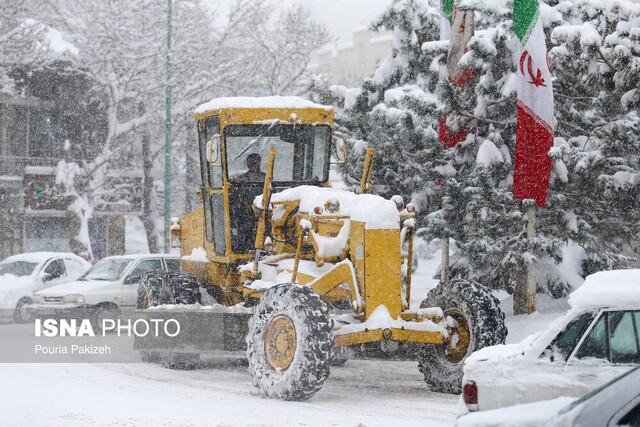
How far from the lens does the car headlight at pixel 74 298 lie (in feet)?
67.7

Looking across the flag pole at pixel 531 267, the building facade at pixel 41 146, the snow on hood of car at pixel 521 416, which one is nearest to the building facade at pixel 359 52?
the building facade at pixel 41 146

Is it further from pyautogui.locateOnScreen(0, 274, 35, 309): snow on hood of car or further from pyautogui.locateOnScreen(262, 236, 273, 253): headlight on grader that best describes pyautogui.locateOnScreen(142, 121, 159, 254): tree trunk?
pyautogui.locateOnScreen(262, 236, 273, 253): headlight on grader

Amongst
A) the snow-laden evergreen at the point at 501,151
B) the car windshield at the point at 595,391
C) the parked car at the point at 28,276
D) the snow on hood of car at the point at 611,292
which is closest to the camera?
the car windshield at the point at 595,391

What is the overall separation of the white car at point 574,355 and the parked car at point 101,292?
1379 cm

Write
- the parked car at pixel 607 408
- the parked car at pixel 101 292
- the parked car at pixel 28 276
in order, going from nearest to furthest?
the parked car at pixel 607 408 → the parked car at pixel 101 292 → the parked car at pixel 28 276

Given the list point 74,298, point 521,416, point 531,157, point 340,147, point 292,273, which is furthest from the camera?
point 74,298

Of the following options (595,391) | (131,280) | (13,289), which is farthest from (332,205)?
(13,289)

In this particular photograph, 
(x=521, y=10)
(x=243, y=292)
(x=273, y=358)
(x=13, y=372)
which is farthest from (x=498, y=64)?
(x=13, y=372)

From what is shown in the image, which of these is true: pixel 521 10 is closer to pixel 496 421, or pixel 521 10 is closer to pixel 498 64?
pixel 498 64

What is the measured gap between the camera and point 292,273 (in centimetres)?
1359

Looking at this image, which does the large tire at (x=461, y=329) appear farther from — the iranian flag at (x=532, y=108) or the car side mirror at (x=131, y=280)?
the car side mirror at (x=131, y=280)

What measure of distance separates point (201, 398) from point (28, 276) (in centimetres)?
1312

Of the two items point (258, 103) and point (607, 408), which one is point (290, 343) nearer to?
point (258, 103)

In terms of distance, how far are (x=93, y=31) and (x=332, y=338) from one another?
28794 mm
